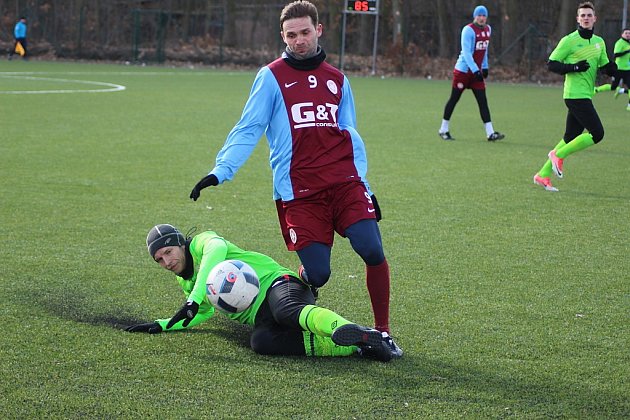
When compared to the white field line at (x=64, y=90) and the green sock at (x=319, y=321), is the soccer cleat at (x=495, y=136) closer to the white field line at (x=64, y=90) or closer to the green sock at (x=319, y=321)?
the green sock at (x=319, y=321)

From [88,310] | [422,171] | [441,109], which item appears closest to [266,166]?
[422,171]

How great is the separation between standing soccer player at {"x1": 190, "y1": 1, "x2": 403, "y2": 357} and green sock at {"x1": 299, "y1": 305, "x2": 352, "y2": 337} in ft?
0.81

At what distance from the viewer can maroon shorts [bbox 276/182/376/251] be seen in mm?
5105

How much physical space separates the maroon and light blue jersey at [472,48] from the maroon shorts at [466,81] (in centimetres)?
7

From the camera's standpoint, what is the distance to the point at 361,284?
6.59 meters

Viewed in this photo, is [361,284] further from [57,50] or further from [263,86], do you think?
[57,50]

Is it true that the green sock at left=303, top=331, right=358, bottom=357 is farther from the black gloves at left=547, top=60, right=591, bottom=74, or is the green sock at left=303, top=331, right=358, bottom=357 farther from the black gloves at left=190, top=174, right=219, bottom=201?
the black gloves at left=547, top=60, right=591, bottom=74

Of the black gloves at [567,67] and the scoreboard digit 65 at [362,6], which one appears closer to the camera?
the black gloves at [567,67]

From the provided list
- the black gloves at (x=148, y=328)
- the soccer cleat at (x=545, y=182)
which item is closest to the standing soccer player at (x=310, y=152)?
the black gloves at (x=148, y=328)

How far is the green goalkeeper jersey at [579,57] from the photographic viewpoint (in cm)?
1099

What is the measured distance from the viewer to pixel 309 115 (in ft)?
17.0

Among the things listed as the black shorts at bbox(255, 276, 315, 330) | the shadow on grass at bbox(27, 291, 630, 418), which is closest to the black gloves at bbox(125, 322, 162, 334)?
the shadow on grass at bbox(27, 291, 630, 418)

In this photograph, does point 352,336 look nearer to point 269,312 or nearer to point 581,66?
point 269,312

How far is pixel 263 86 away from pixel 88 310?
6.01 ft
